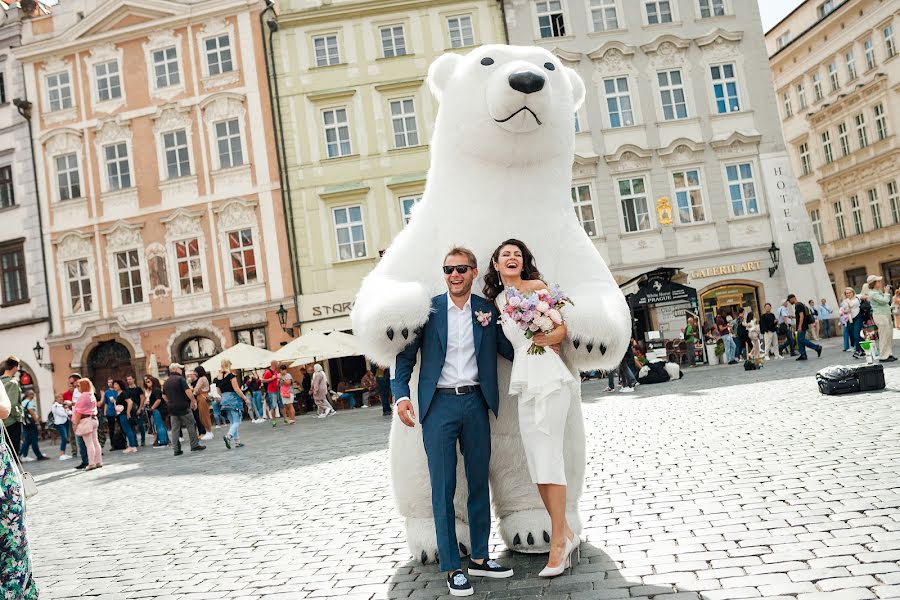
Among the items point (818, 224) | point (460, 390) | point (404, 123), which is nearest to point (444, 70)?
point (460, 390)

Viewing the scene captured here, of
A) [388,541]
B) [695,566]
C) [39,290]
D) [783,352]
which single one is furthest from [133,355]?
[695,566]

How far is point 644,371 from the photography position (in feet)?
50.8

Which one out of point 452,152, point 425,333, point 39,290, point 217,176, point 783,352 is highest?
point 217,176

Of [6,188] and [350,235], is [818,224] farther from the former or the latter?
[6,188]

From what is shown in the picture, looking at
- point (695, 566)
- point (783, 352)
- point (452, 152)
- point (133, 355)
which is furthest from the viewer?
point (133, 355)

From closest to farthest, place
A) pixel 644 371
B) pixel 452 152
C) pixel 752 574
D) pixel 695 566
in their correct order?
pixel 752 574 → pixel 695 566 → pixel 452 152 → pixel 644 371

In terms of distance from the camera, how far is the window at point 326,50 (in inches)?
914

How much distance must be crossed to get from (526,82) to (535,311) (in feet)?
3.89

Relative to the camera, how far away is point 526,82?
3.73 meters

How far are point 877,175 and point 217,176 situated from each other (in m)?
24.3

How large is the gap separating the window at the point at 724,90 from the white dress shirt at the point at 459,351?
22.0m

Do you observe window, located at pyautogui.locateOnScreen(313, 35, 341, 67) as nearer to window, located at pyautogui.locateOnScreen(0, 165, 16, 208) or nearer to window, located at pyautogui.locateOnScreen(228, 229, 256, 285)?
window, located at pyautogui.locateOnScreen(228, 229, 256, 285)

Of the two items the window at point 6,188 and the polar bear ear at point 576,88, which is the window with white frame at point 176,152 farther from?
the polar bear ear at point 576,88

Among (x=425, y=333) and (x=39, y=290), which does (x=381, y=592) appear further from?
(x=39, y=290)
